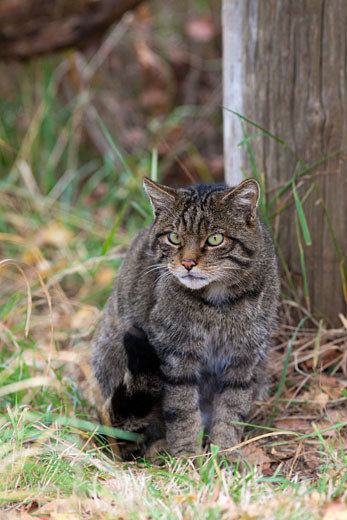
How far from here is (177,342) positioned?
8.96ft

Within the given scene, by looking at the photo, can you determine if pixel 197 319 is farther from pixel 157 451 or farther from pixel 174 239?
pixel 157 451

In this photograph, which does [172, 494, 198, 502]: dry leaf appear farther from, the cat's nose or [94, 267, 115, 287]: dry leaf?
[94, 267, 115, 287]: dry leaf

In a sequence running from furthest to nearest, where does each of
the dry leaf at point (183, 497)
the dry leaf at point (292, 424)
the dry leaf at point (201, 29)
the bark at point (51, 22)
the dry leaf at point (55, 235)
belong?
the dry leaf at point (201, 29)
the dry leaf at point (55, 235)
the bark at point (51, 22)
the dry leaf at point (292, 424)
the dry leaf at point (183, 497)

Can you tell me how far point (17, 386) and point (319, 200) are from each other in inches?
70.9

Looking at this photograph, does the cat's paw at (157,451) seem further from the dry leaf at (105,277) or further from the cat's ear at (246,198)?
the dry leaf at (105,277)

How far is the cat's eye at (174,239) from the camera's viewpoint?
275 cm

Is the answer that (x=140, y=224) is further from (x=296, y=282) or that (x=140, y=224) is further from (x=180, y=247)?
(x=180, y=247)

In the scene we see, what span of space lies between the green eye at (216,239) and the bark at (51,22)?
2.33 meters

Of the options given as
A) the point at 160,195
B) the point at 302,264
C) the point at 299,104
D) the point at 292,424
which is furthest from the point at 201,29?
the point at 292,424

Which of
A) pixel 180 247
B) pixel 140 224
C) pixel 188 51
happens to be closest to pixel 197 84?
pixel 188 51

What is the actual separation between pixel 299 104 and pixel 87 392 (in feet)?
6.13

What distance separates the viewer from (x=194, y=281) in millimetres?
2625

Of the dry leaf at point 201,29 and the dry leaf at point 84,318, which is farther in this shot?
the dry leaf at point 201,29

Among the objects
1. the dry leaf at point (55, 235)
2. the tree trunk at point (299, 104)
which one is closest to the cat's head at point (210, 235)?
the tree trunk at point (299, 104)
